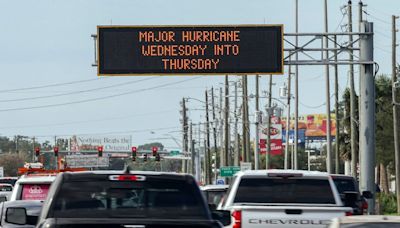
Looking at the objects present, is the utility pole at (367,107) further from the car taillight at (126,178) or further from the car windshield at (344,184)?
the car taillight at (126,178)

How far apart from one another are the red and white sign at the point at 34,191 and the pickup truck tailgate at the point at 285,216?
770cm

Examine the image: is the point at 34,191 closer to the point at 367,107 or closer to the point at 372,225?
the point at 372,225

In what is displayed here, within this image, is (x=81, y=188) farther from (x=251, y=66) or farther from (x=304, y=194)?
(x=251, y=66)

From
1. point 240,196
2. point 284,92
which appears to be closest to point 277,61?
point 240,196

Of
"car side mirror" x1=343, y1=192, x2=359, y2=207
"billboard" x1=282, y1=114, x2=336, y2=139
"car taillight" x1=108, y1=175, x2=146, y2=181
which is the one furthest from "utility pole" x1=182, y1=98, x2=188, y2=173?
"car taillight" x1=108, y1=175, x2=146, y2=181

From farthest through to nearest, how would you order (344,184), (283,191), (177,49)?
(177,49) → (344,184) → (283,191)

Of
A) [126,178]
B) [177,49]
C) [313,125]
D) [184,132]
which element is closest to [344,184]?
[177,49]

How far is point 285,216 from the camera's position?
16422 mm

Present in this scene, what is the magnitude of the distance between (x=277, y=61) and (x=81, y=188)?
25503 mm

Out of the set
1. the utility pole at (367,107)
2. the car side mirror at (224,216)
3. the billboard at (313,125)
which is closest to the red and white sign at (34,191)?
the car side mirror at (224,216)

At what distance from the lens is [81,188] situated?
36.7 ft

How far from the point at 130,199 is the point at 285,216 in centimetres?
559

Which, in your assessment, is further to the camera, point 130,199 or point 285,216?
point 285,216

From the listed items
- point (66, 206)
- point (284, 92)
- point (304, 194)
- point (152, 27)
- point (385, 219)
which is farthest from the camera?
point (284, 92)
